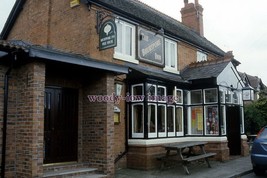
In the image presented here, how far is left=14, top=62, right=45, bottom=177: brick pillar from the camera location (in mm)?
6621

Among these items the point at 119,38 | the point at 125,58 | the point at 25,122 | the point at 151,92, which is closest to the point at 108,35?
the point at 119,38

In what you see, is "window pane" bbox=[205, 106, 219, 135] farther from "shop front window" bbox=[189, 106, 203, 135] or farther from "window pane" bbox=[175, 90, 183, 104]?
"window pane" bbox=[175, 90, 183, 104]

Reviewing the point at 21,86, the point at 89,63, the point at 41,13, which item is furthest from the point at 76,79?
the point at 41,13

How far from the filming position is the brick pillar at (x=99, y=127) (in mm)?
8336

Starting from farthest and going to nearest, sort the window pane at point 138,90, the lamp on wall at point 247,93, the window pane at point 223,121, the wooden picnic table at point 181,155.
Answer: the lamp on wall at point 247,93 < the window pane at point 223,121 < the window pane at point 138,90 < the wooden picnic table at point 181,155

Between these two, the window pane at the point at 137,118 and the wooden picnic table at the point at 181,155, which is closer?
the wooden picnic table at the point at 181,155

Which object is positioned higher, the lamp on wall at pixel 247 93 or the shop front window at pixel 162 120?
the lamp on wall at pixel 247 93

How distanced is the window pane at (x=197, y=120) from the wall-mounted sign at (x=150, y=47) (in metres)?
2.56

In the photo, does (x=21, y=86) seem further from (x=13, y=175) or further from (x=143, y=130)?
(x=143, y=130)

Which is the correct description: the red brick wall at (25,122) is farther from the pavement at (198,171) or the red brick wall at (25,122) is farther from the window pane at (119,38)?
the window pane at (119,38)

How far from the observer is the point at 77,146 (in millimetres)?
8695

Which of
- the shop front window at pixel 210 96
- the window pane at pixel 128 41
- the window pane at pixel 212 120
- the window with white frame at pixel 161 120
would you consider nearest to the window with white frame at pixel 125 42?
the window pane at pixel 128 41

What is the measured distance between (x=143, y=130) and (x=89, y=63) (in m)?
3.82

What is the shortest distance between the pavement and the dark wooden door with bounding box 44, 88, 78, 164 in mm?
1744
